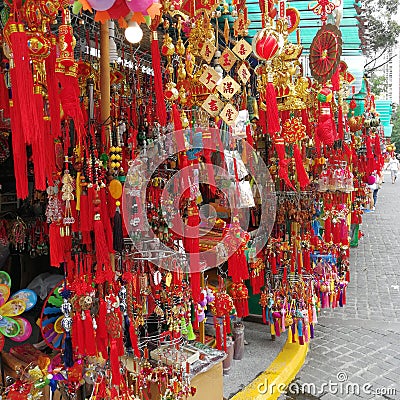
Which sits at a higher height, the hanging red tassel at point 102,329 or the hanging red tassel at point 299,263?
the hanging red tassel at point 102,329

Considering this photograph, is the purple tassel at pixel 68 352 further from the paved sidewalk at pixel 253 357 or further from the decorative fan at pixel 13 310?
the paved sidewalk at pixel 253 357

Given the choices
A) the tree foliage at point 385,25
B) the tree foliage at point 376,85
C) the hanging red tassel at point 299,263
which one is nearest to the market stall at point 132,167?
the hanging red tassel at point 299,263

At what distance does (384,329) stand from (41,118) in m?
4.79

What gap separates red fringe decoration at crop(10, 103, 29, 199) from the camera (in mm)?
1327

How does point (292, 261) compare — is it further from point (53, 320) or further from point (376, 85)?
point (376, 85)

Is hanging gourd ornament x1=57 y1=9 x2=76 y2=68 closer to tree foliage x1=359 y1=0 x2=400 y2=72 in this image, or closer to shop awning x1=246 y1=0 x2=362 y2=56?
shop awning x1=246 y1=0 x2=362 y2=56

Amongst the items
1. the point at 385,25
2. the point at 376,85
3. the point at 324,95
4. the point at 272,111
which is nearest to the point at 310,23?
the point at 324,95

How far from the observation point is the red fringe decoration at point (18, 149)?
133cm

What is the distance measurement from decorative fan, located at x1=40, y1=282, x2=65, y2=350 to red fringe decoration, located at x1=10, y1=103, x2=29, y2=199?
785 millimetres

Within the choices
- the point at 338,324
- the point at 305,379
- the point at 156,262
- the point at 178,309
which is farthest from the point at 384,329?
the point at 156,262

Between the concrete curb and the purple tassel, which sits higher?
the purple tassel

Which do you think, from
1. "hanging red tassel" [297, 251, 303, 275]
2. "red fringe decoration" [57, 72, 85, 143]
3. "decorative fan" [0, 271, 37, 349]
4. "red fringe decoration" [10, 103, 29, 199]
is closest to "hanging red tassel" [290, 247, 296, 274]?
"hanging red tassel" [297, 251, 303, 275]

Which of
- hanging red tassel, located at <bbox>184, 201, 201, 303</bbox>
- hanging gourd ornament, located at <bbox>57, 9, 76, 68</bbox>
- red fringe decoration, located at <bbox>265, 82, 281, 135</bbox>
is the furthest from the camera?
hanging red tassel, located at <bbox>184, 201, 201, 303</bbox>

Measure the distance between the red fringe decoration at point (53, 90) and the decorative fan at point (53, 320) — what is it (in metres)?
0.87
